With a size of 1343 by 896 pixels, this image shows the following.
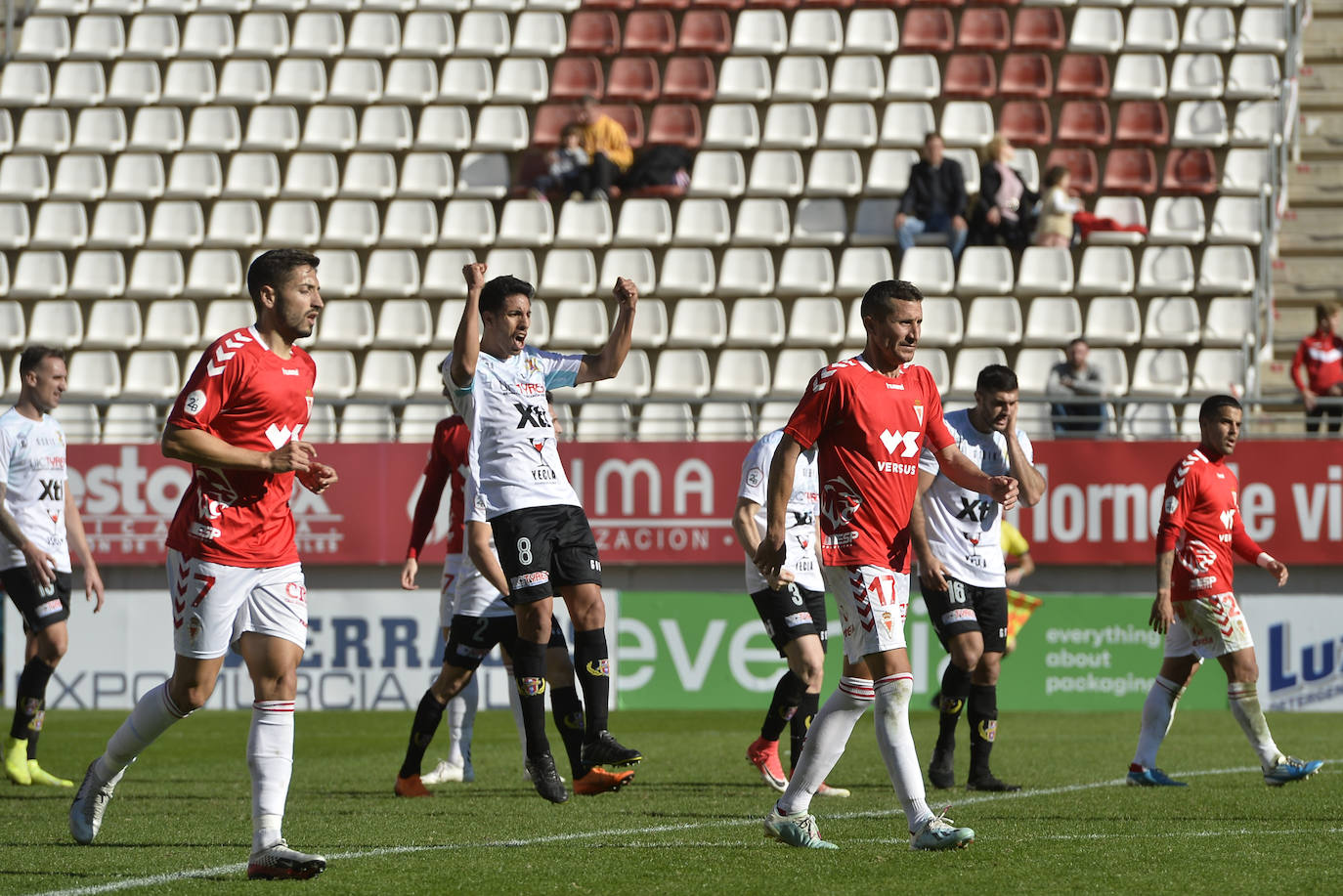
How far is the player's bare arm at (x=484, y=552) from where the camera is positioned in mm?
8922

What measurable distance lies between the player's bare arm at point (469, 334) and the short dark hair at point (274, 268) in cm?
121

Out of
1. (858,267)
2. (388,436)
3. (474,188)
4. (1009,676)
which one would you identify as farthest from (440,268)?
(1009,676)

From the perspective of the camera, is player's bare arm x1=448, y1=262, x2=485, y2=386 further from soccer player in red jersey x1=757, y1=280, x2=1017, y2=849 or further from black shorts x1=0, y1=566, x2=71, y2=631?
black shorts x1=0, y1=566, x2=71, y2=631

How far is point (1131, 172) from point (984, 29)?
2770mm

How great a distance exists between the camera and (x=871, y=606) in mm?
6668

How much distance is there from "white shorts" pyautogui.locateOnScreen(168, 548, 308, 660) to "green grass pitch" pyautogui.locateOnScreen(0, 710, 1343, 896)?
0.85 metres

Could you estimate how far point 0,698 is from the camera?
16875 mm

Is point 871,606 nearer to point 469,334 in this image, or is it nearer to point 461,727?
point 469,334

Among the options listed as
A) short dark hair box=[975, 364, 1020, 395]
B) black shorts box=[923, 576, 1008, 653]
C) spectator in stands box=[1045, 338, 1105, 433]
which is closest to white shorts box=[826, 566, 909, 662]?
black shorts box=[923, 576, 1008, 653]

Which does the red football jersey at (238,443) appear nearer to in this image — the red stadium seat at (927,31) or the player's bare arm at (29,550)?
the player's bare arm at (29,550)

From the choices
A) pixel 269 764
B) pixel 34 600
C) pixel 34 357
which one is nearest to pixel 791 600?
pixel 269 764

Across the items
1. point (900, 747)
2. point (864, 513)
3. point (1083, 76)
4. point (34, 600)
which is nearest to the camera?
point (900, 747)

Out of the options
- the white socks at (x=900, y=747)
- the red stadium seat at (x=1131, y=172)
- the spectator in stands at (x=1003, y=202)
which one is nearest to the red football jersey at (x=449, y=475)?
the white socks at (x=900, y=747)

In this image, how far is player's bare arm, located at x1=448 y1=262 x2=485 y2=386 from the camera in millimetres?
7672
